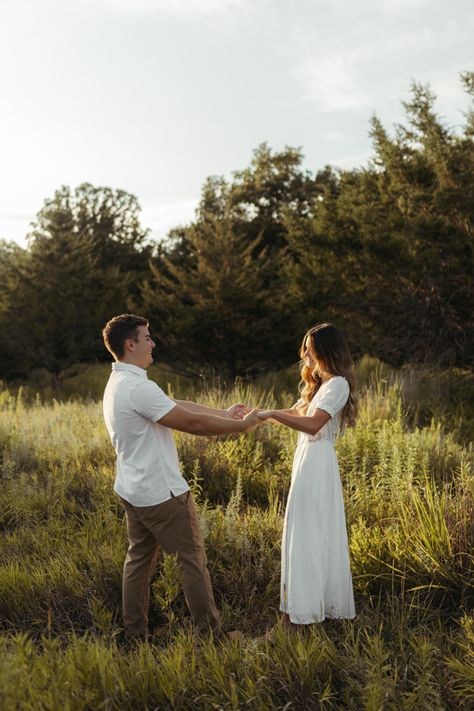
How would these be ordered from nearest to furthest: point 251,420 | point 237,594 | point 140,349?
point 140,349 < point 251,420 < point 237,594

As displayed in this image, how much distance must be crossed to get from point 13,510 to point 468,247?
1188cm

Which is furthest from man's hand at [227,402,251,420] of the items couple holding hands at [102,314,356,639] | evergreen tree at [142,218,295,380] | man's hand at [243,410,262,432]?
evergreen tree at [142,218,295,380]

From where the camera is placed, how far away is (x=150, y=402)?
3.72 m

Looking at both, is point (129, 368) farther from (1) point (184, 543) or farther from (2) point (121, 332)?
(1) point (184, 543)

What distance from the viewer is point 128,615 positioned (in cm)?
397

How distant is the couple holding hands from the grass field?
0.20m

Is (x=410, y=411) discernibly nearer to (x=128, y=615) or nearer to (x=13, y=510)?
(x=13, y=510)

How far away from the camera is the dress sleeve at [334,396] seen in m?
3.85

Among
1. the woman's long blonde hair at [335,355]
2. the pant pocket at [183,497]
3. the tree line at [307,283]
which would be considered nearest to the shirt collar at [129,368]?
the pant pocket at [183,497]

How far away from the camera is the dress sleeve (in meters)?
3.85

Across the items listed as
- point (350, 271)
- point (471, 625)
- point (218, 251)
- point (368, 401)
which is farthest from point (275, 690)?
point (218, 251)

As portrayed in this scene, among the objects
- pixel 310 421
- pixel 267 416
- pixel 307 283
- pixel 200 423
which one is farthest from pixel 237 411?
pixel 307 283

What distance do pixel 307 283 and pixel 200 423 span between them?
14.2 meters

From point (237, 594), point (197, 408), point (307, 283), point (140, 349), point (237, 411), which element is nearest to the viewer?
point (140, 349)
